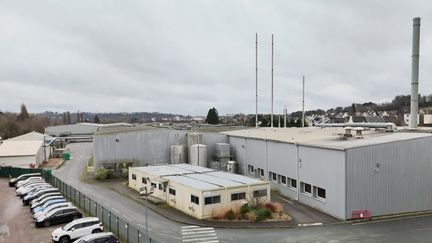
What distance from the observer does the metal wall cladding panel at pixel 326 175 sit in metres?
29.8

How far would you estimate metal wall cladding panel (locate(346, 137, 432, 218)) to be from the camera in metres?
29.5

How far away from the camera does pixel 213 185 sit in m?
32.0

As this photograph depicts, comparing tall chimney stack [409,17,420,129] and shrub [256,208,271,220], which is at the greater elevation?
tall chimney stack [409,17,420,129]

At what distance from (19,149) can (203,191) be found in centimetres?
4719

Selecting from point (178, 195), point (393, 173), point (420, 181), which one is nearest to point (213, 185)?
point (178, 195)

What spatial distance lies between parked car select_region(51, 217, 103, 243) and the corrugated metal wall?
2650cm

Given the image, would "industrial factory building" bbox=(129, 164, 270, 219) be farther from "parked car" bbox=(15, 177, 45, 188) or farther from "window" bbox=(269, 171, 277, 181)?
"parked car" bbox=(15, 177, 45, 188)

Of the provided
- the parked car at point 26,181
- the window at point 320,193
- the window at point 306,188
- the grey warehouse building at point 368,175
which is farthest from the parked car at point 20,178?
the window at point 320,193

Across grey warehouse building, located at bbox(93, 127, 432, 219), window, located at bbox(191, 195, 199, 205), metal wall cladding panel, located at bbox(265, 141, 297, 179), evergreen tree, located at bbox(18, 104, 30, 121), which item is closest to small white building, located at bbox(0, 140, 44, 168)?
metal wall cladding panel, located at bbox(265, 141, 297, 179)

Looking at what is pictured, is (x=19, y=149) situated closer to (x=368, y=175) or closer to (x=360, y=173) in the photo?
(x=360, y=173)

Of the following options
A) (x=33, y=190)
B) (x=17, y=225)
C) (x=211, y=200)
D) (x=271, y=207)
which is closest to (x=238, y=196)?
(x=211, y=200)

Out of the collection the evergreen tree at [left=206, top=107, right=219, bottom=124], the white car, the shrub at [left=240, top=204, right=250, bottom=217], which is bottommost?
the white car

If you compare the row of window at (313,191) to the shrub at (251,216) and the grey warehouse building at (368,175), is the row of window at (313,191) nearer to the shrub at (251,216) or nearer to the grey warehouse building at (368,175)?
the grey warehouse building at (368,175)

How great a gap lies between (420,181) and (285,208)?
11.1 metres
